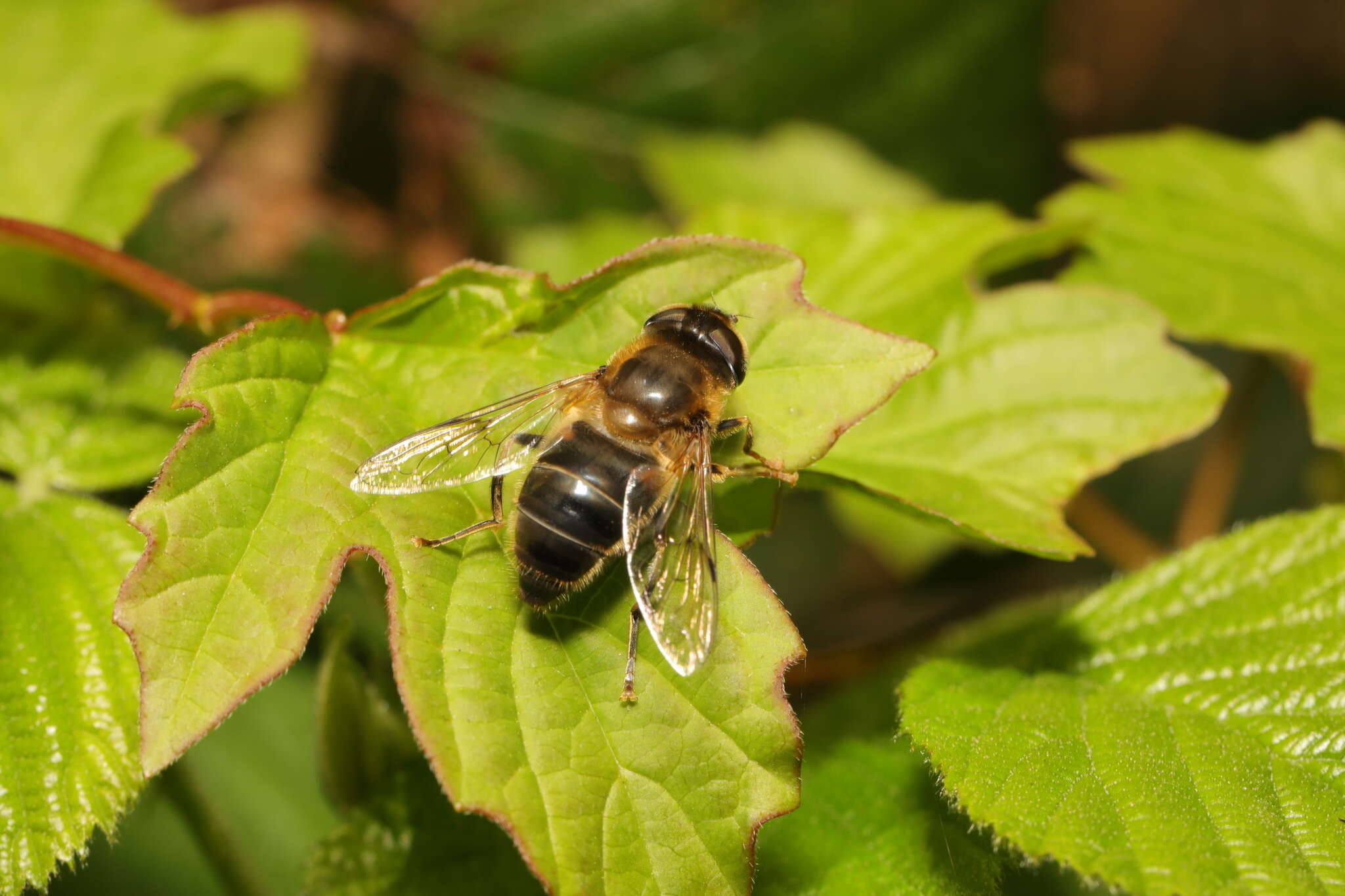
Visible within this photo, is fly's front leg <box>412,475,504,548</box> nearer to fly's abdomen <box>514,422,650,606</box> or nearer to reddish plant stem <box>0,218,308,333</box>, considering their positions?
fly's abdomen <box>514,422,650,606</box>

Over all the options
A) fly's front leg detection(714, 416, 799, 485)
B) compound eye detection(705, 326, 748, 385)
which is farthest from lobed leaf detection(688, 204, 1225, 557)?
compound eye detection(705, 326, 748, 385)

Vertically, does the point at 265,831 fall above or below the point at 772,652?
below

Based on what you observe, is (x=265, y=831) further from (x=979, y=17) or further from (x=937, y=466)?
(x=979, y=17)

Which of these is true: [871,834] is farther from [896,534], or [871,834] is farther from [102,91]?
[102,91]

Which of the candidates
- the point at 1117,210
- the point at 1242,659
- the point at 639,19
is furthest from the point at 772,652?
the point at 639,19

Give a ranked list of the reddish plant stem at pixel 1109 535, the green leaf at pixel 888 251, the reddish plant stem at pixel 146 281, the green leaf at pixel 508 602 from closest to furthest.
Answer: the green leaf at pixel 508 602, the reddish plant stem at pixel 146 281, the green leaf at pixel 888 251, the reddish plant stem at pixel 1109 535

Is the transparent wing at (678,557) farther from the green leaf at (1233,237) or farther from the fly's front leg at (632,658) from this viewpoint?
the green leaf at (1233,237)

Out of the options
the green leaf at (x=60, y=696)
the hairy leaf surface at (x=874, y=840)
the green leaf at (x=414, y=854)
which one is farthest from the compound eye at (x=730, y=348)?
the green leaf at (x=60, y=696)

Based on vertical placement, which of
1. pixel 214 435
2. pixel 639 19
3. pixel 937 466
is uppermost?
pixel 639 19
